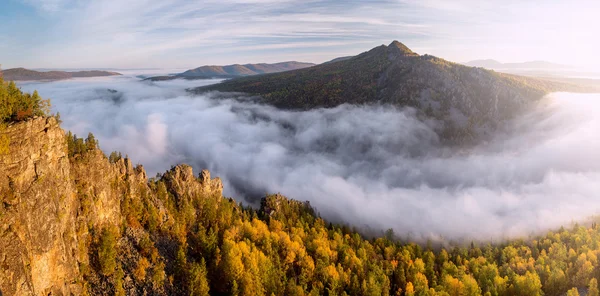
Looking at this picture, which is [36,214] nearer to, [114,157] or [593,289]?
[114,157]

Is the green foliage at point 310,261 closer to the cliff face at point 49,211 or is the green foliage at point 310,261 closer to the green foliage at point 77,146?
the cliff face at point 49,211

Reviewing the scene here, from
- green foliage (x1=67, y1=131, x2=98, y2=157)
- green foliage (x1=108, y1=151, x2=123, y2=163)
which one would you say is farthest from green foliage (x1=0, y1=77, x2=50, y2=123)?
green foliage (x1=108, y1=151, x2=123, y2=163)

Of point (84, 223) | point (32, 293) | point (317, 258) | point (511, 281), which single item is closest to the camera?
point (32, 293)

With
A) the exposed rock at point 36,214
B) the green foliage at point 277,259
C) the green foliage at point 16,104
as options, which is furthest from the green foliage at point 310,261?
the green foliage at point 16,104

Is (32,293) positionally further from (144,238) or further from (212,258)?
(212,258)

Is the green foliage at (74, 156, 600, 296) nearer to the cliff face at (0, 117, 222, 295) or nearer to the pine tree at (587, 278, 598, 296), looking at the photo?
the pine tree at (587, 278, 598, 296)

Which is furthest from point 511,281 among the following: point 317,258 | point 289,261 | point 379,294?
point 289,261

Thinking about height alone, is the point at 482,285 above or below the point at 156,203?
below
